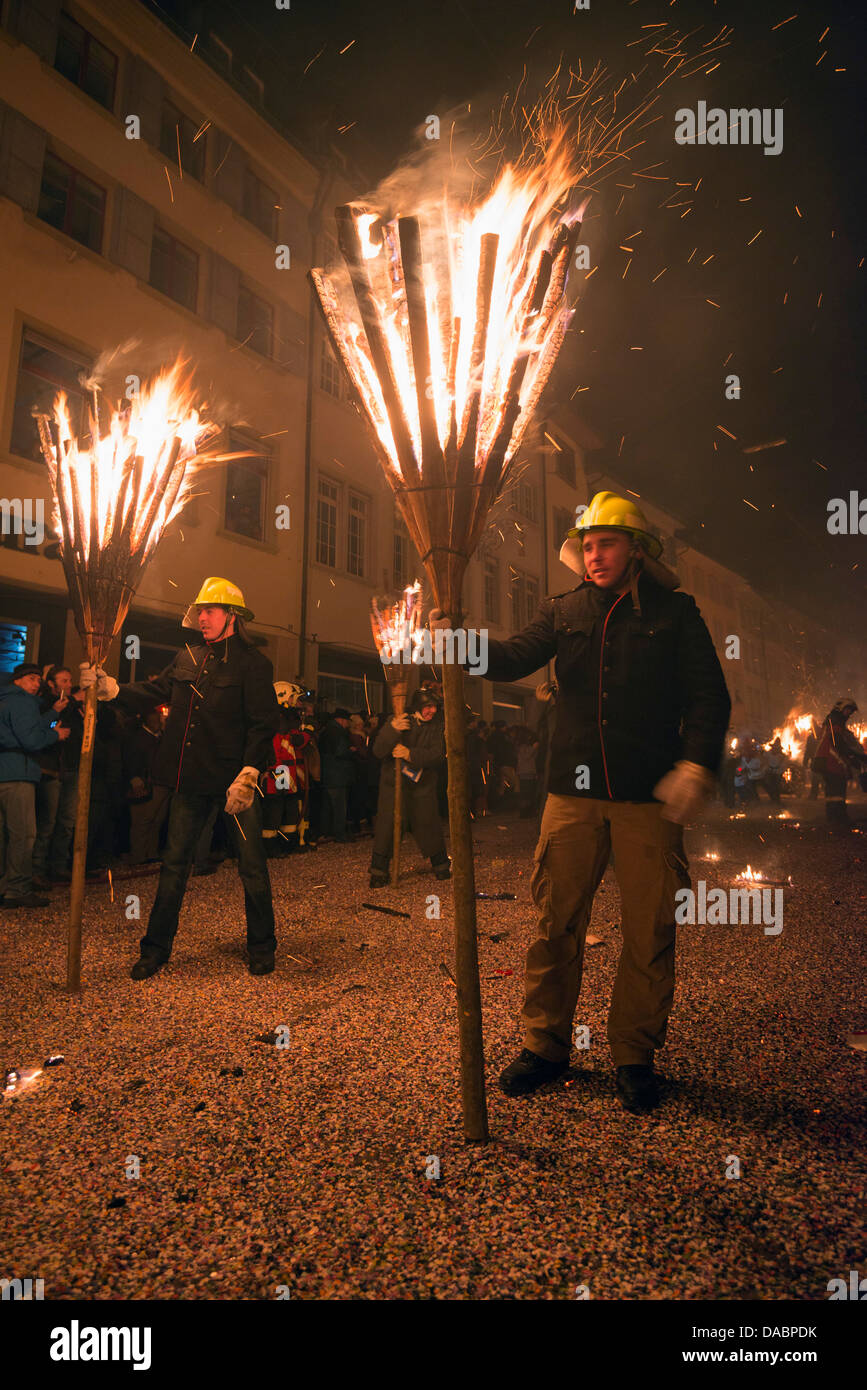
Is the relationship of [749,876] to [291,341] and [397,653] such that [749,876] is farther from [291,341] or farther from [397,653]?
[291,341]

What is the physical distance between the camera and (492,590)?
25250 mm

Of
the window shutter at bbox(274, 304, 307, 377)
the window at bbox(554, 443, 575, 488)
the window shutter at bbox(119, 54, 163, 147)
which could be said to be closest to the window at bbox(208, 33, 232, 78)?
the window shutter at bbox(119, 54, 163, 147)

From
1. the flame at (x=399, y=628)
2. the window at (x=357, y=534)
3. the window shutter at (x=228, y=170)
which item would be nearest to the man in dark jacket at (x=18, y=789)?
the flame at (x=399, y=628)

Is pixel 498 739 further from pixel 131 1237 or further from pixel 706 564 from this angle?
pixel 706 564

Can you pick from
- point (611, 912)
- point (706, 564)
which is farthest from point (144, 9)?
point (706, 564)

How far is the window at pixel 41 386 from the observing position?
37.4 feet

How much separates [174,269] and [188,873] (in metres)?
14.4

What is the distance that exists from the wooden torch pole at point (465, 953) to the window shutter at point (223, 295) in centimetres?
1536

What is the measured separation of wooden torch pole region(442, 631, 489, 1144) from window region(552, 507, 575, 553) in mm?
26659

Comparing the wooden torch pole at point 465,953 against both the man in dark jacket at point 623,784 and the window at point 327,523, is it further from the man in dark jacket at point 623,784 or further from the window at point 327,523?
the window at point 327,523

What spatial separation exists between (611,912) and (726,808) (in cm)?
1654

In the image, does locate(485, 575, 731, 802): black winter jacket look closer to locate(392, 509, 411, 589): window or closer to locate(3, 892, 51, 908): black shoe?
locate(3, 892, 51, 908): black shoe

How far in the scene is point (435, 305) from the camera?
2.84m
